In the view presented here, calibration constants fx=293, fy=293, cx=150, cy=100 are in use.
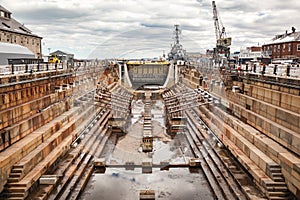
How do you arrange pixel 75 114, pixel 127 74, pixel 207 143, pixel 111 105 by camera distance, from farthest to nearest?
pixel 127 74
pixel 111 105
pixel 75 114
pixel 207 143

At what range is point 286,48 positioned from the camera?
38219 millimetres

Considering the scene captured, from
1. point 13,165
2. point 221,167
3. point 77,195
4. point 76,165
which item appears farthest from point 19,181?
point 221,167

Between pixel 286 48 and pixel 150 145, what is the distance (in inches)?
1095

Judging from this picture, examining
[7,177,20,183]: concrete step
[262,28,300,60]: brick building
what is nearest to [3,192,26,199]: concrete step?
[7,177,20,183]: concrete step

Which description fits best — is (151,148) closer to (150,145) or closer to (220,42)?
(150,145)

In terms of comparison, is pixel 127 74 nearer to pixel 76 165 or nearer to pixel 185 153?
pixel 185 153

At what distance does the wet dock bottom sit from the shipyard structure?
1.7 inches

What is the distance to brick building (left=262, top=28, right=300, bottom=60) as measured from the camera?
36156 millimetres

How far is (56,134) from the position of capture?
14.6 metres

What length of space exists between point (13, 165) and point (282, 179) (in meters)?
9.23

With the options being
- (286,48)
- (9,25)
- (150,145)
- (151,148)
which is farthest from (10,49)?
(286,48)

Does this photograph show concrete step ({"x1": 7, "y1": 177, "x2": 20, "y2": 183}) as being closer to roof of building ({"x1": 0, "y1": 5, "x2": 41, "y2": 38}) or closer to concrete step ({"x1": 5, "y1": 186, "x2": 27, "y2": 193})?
concrete step ({"x1": 5, "y1": 186, "x2": 27, "y2": 193})

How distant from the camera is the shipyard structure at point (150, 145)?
1051 cm

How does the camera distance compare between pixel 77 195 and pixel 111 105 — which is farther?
pixel 111 105
